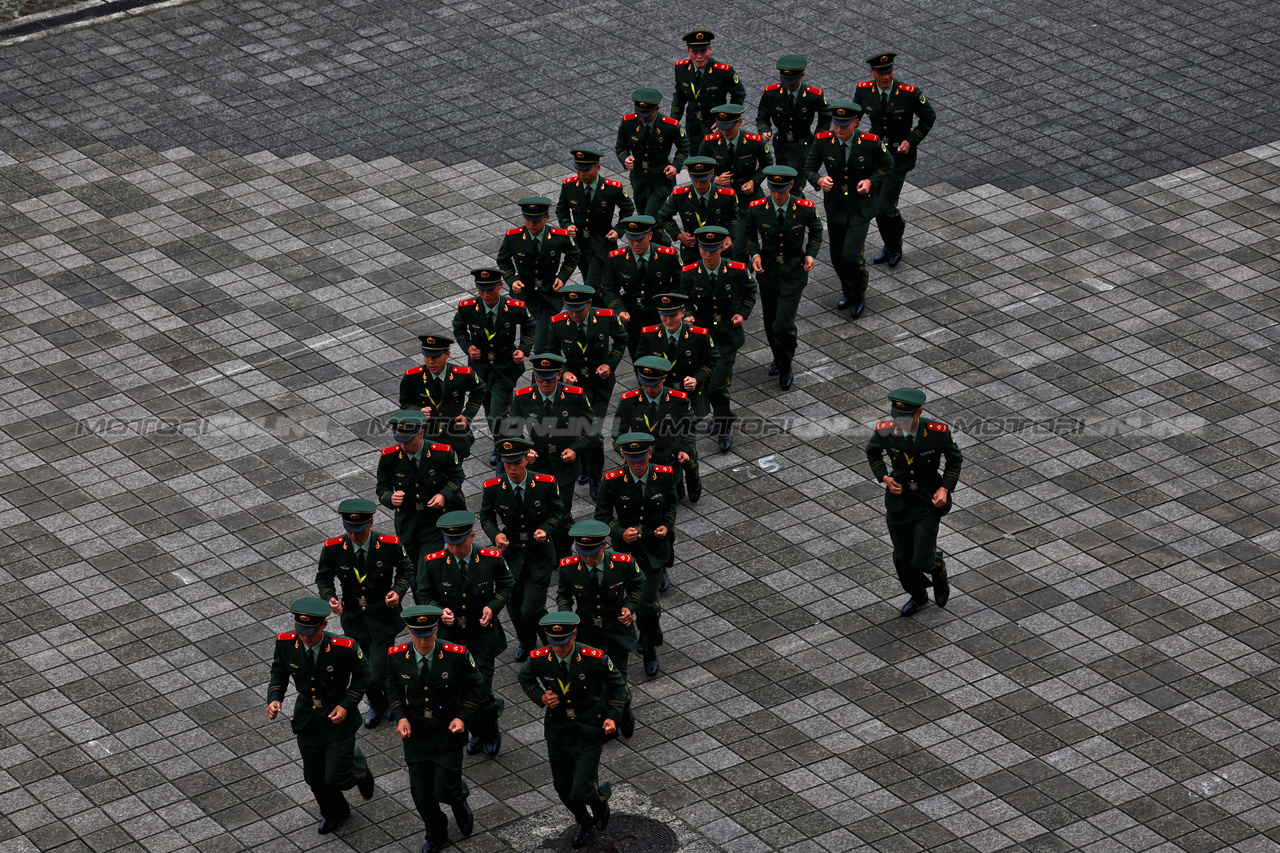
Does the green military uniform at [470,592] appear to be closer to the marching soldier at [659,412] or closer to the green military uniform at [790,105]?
the marching soldier at [659,412]

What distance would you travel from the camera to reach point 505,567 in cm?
1161

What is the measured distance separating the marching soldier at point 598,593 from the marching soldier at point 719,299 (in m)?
3.33

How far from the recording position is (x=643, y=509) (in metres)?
12.3

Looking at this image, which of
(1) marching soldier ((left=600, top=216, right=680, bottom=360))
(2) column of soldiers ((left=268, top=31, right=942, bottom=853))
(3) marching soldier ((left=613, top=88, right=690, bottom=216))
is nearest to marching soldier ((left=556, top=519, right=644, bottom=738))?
(2) column of soldiers ((left=268, top=31, right=942, bottom=853))

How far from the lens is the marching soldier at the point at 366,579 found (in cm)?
1164

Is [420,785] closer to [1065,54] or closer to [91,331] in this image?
[91,331]

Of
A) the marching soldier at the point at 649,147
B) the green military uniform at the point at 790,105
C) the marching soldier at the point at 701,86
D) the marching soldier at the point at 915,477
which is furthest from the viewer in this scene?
the marching soldier at the point at 701,86

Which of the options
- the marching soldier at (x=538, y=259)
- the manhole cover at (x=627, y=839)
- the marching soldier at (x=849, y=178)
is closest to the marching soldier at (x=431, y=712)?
the manhole cover at (x=627, y=839)

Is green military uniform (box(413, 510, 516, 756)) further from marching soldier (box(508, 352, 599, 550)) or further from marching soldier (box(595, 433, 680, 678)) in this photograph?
marching soldier (box(508, 352, 599, 550))

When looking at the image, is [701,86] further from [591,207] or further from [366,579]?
[366,579]

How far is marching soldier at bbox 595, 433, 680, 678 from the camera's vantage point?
12.3 meters

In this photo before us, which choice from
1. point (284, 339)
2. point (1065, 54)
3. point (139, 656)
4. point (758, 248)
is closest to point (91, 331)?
point (284, 339)

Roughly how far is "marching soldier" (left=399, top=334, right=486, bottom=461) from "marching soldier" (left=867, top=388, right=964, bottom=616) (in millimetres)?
3147

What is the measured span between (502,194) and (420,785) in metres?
8.85
